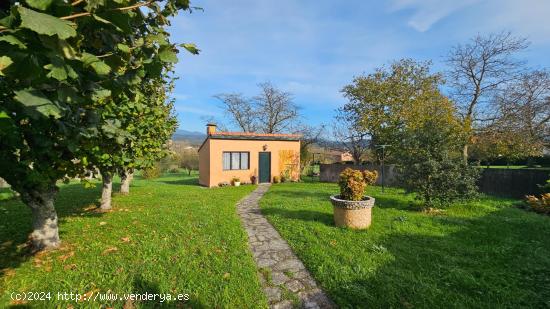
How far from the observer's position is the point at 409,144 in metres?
8.27

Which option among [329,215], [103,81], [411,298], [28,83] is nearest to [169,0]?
[103,81]

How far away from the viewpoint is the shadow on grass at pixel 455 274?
324cm

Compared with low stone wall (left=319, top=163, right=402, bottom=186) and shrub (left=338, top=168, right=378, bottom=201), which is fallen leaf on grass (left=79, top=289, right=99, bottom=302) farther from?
low stone wall (left=319, top=163, right=402, bottom=186)

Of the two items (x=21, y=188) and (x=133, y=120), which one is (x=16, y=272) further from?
(x=133, y=120)

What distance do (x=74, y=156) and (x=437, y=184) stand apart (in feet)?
29.3

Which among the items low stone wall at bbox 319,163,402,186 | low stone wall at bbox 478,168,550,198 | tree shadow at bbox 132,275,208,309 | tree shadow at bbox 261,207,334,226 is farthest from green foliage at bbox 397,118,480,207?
low stone wall at bbox 319,163,402,186

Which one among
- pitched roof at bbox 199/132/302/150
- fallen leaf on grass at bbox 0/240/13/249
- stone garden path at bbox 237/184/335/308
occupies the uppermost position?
pitched roof at bbox 199/132/302/150

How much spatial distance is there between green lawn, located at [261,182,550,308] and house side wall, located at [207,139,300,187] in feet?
35.6

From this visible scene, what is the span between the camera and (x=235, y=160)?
59.9ft

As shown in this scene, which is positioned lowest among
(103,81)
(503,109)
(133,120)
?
(103,81)

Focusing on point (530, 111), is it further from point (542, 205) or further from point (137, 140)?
point (137, 140)

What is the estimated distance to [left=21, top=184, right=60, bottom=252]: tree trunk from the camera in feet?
14.5

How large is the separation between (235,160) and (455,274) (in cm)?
1549

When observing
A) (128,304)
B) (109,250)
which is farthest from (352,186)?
(109,250)
